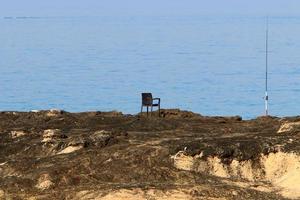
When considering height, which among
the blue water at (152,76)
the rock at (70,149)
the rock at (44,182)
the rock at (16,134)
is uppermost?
the blue water at (152,76)

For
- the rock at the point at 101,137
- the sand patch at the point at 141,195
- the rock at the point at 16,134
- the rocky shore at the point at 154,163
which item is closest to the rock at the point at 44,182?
the rocky shore at the point at 154,163

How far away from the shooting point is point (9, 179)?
21.5 metres

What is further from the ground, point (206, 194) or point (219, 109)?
point (219, 109)

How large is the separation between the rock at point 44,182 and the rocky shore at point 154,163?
24 millimetres

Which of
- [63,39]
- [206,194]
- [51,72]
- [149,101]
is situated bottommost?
[206,194]

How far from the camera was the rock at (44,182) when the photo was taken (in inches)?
825

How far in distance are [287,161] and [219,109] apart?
32900 mm

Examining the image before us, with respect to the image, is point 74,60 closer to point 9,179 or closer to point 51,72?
point 51,72

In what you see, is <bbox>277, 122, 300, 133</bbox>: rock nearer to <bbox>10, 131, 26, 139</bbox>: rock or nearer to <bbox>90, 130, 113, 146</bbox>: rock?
<bbox>90, 130, 113, 146</bbox>: rock

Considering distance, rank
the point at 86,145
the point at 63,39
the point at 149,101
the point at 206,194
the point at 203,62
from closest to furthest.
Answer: the point at 206,194 → the point at 86,145 → the point at 149,101 → the point at 203,62 → the point at 63,39

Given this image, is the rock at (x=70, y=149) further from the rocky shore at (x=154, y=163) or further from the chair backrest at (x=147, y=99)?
the chair backrest at (x=147, y=99)

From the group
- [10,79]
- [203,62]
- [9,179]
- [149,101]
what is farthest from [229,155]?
[203,62]

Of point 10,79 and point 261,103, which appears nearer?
point 261,103

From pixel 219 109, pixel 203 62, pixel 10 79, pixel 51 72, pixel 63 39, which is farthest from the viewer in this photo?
pixel 63 39
